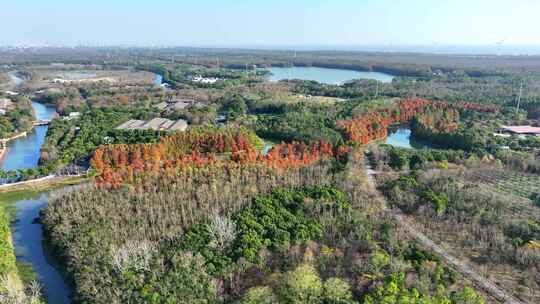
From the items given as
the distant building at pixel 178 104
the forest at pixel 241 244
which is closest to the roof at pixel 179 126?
the distant building at pixel 178 104

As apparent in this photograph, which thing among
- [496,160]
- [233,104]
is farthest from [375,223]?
[233,104]

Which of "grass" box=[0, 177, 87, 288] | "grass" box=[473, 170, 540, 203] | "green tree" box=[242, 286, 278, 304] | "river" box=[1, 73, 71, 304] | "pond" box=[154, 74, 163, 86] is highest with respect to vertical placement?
"pond" box=[154, 74, 163, 86]

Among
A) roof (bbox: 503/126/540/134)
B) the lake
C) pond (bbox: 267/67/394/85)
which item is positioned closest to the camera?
the lake

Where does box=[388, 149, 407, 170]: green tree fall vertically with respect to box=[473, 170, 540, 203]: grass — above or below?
above

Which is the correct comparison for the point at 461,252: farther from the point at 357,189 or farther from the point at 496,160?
the point at 496,160

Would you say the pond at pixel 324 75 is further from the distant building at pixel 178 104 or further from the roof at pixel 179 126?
the roof at pixel 179 126

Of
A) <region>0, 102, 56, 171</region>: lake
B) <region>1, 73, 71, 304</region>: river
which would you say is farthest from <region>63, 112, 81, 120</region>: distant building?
<region>1, 73, 71, 304</region>: river

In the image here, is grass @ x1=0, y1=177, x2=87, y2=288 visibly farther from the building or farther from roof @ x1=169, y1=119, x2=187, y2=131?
roof @ x1=169, y1=119, x2=187, y2=131
